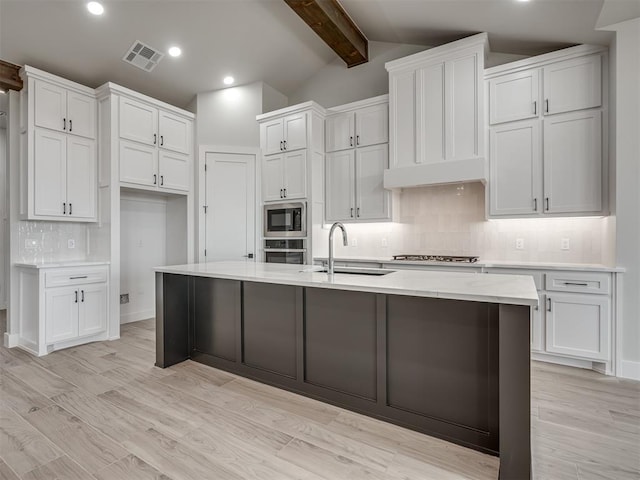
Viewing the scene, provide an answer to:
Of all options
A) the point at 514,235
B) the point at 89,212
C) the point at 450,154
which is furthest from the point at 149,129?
the point at 514,235

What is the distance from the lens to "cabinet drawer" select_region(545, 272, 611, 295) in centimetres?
286

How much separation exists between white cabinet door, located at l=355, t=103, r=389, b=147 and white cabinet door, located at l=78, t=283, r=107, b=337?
11.3 feet

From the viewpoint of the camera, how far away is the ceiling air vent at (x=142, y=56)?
3.88m

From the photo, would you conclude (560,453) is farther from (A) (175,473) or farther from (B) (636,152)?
(B) (636,152)

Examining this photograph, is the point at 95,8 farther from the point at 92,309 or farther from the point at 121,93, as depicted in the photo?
the point at 92,309

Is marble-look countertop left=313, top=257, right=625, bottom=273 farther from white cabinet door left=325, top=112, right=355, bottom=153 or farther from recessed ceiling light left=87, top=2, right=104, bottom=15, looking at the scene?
recessed ceiling light left=87, top=2, right=104, bottom=15

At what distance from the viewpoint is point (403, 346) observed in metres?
2.04

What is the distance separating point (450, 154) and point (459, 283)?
81.7 inches

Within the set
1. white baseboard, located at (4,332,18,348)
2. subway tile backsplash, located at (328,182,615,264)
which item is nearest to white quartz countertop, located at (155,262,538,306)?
subway tile backsplash, located at (328,182,615,264)

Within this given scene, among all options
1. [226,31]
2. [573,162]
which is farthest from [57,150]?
[573,162]

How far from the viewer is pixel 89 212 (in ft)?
13.1

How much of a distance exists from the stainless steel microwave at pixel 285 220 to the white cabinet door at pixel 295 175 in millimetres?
143

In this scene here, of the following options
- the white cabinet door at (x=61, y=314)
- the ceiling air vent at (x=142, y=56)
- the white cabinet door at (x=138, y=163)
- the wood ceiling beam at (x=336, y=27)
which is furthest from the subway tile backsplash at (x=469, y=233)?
the ceiling air vent at (x=142, y=56)

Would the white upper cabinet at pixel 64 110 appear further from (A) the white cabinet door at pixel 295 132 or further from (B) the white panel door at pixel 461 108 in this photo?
(B) the white panel door at pixel 461 108
